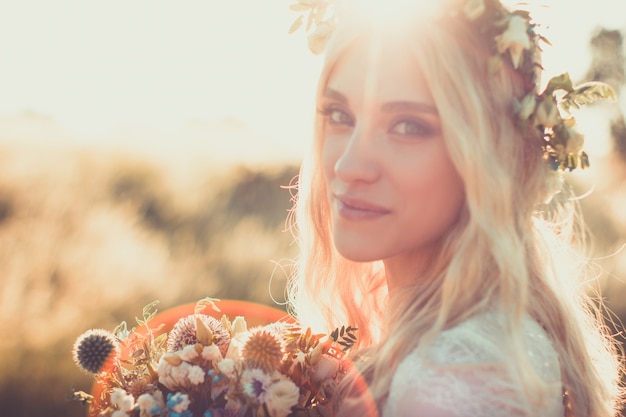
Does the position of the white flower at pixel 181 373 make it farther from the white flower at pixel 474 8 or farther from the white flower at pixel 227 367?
the white flower at pixel 474 8

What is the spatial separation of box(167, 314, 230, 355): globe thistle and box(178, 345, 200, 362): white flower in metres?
0.10

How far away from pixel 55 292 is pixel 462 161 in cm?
223

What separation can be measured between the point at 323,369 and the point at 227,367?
30 cm

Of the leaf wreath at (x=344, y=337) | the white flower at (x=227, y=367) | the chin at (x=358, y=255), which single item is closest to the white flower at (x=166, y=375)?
the white flower at (x=227, y=367)

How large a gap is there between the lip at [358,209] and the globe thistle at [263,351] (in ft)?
1.42

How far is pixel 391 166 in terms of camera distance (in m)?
2.09

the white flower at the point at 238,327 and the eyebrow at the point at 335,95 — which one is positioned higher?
the eyebrow at the point at 335,95

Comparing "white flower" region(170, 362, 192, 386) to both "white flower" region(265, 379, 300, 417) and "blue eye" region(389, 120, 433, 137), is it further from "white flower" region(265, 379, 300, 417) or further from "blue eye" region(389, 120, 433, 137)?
"blue eye" region(389, 120, 433, 137)

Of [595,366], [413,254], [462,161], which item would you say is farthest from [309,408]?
[595,366]

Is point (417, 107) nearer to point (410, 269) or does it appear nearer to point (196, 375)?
point (410, 269)

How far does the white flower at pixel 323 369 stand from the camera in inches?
80.6

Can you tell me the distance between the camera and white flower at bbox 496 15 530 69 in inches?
80.4

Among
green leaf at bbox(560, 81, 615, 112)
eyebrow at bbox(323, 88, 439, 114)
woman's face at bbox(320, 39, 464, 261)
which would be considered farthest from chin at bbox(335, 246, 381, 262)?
green leaf at bbox(560, 81, 615, 112)

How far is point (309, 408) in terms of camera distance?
2.00 m
